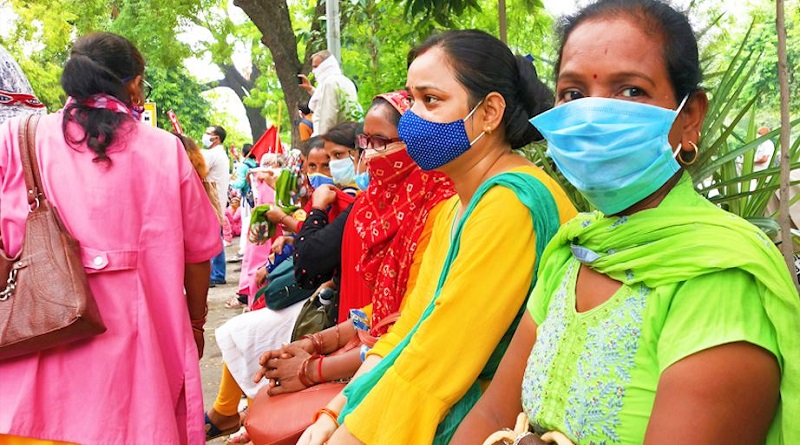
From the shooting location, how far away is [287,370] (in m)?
2.86

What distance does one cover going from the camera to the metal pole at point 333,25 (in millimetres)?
6840

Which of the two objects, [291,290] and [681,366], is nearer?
[681,366]

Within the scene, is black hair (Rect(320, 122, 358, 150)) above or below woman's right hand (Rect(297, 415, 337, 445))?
above

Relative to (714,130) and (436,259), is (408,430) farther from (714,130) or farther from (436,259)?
(714,130)

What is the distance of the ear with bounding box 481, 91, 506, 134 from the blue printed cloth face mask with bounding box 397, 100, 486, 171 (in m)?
0.02

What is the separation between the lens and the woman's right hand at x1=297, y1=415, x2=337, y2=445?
2.28m

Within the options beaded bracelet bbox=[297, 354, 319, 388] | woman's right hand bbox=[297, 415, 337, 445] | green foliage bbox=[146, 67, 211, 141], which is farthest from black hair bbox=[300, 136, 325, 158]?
green foliage bbox=[146, 67, 211, 141]

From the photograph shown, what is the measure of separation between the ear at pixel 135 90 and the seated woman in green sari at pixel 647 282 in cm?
193

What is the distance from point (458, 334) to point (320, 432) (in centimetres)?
63

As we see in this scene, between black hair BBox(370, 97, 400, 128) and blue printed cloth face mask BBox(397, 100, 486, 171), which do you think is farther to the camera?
black hair BBox(370, 97, 400, 128)

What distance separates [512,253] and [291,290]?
2.30 meters

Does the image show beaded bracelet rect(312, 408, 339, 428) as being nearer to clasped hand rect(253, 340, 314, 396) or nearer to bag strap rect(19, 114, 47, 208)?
clasped hand rect(253, 340, 314, 396)

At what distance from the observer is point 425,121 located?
2270mm

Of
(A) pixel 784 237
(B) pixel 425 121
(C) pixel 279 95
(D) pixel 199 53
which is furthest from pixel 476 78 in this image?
(C) pixel 279 95
